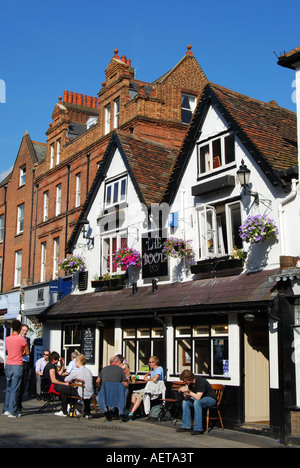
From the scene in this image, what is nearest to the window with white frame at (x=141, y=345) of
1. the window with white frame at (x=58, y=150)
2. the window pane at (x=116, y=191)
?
the window pane at (x=116, y=191)

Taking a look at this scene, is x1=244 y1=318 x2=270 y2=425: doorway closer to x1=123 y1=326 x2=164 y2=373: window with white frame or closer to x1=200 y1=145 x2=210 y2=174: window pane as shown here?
x1=123 y1=326 x2=164 y2=373: window with white frame

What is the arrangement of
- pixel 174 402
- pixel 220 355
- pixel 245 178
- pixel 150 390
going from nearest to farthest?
1. pixel 245 178
2. pixel 220 355
3. pixel 150 390
4. pixel 174 402

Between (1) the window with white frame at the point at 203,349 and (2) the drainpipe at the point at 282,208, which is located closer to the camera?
(2) the drainpipe at the point at 282,208

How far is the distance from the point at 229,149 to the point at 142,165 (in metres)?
4.94

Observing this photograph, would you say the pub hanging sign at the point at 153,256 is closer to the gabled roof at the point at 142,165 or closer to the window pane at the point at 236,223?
the gabled roof at the point at 142,165

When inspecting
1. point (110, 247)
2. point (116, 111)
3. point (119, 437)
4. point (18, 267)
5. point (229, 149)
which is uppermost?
point (116, 111)

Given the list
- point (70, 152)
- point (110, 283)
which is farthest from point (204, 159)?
point (70, 152)

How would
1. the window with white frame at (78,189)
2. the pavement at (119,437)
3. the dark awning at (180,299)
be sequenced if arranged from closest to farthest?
the pavement at (119,437) → the dark awning at (180,299) → the window with white frame at (78,189)

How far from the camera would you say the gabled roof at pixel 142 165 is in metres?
19.0

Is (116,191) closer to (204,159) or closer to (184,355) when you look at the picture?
(204,159)

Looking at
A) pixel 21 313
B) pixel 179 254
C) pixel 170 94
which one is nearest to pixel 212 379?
pixel 179 254

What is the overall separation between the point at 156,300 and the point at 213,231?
2516 millimetres

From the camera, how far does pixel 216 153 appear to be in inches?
636

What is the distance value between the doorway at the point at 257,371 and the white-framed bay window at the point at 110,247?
619 cm
